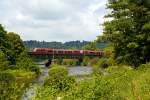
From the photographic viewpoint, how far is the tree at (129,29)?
4197 centimetres

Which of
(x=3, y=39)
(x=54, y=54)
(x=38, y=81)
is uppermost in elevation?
(x=3, y=39)

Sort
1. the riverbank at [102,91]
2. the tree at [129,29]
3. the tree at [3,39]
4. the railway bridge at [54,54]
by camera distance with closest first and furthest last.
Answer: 1. the riverbank at [102,91]
2. the tree at [129,29]
3. the tree at [3,39]
4. the railway bridge at [54,54]

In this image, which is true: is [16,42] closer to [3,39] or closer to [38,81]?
[3,39]

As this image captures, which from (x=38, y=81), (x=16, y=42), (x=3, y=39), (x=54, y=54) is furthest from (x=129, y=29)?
(x=54, y=54)

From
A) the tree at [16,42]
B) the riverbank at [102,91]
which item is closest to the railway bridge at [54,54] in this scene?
the tree at [16,42]

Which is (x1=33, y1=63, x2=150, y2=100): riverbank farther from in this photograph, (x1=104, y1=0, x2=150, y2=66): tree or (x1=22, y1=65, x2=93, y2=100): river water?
(x1=104, y1=0, x2=150, y2=66): tree

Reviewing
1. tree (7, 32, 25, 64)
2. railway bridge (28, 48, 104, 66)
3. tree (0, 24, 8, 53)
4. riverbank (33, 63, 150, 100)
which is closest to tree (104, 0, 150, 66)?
riverbank (33, 63, 150, 100)

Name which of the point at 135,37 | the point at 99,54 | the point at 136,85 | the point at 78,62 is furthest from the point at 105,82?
the point at 78,62

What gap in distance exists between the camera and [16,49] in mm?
91375

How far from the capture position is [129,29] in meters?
42.4

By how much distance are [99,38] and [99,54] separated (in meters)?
98.4

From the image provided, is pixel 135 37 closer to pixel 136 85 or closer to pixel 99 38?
pixel 99 38

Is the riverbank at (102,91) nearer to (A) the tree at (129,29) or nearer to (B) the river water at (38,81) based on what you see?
(B) the river water at (38,81)

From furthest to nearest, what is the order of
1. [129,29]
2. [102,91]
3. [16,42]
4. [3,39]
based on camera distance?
[16,42]
[3,39]
[129,29]
[102,91]
